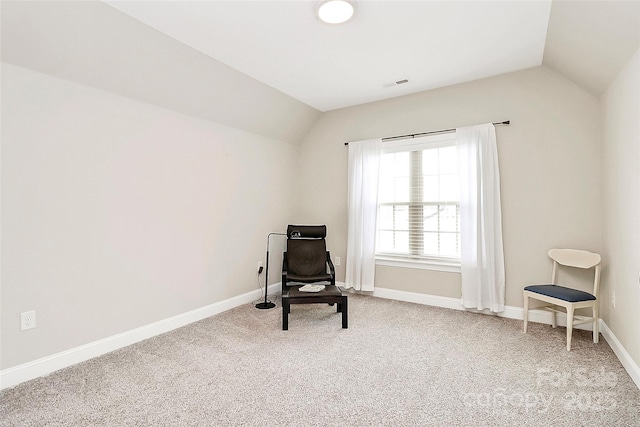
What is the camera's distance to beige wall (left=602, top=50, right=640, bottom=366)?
84.0 inches

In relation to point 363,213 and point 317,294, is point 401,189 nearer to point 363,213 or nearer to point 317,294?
point 363,213

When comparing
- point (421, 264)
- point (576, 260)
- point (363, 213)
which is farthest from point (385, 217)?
point (576, 260)

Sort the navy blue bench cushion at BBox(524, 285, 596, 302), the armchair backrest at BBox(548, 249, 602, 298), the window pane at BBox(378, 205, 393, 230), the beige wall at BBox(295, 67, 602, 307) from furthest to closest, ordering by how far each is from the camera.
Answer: the window pane at BBox(378, 205, 393, 230) → the beige wall at BBox(295, 67, 602, 307) → the armchair backrest at BBox(548, 249, 602, 298) → the navy blue bench cushion at BBox(524, 285, 596, 302)

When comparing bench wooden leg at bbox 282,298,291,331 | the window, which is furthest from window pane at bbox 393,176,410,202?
bench wooden leg at bbox 282,298,291,331

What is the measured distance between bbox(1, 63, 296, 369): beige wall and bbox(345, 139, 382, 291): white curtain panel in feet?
5.05

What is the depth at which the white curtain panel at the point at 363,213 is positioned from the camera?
4188 millimetres

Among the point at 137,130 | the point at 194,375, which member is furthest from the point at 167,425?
the point at 137,130

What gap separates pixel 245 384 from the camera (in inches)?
84.0

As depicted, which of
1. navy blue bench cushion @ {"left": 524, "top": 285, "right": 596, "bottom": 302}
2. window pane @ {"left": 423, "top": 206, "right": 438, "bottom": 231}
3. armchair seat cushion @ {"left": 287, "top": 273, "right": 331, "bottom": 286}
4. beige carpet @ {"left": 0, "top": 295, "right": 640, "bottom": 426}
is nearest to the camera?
beige carpet @ {"left": 0, "top": 295, "right": 640, "bottom": 426}

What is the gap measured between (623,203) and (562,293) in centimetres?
87

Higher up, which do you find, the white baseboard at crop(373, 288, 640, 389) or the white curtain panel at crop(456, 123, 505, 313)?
the white curtain panel at crop(456, 123, 505, 313)

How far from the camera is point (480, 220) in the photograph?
347 centimetres

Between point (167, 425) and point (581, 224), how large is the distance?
3.82 m

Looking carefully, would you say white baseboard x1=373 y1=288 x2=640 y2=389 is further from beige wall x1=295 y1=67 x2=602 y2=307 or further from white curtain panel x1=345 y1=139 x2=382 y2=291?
white curtain panel x1=345 y1=139 x2=382 y2=291
